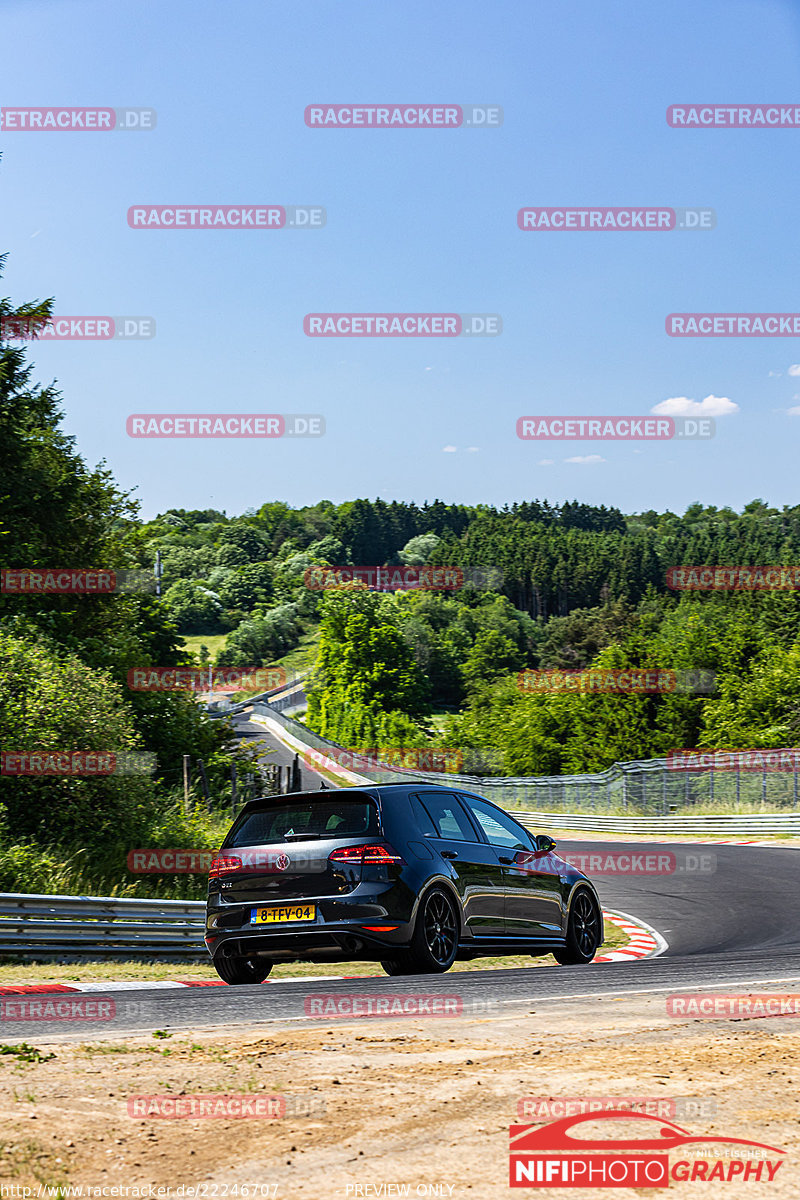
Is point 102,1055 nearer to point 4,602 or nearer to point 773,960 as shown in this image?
point 773,960

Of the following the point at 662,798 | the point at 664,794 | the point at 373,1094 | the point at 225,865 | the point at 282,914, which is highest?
the point at 225,865

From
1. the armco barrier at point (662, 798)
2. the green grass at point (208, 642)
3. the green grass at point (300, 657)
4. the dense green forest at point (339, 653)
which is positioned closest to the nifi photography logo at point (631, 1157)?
the dense green forest at point (339, 653)

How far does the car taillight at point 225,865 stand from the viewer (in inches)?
Answer: 370

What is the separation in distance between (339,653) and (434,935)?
370 feet

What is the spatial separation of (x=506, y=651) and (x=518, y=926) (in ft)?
429

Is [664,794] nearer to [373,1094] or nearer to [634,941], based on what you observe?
[634,941]

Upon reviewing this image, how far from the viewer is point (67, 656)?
24.4 meters

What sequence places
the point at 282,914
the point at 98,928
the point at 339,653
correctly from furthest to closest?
the point at 339,653, the point at 98,928, the point at 282,914

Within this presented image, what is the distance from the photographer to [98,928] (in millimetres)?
12727

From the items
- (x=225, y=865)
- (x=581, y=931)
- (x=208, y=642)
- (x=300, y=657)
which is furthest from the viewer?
(x=208, y=642)

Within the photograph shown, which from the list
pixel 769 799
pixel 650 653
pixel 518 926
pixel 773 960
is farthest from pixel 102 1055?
pixel 650 653

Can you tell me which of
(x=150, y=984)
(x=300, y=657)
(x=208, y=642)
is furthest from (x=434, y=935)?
(x=208, y=642)

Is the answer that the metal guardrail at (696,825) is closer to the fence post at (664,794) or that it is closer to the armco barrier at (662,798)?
the armco barrier at (662,798)

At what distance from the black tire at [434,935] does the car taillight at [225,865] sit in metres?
1.51
